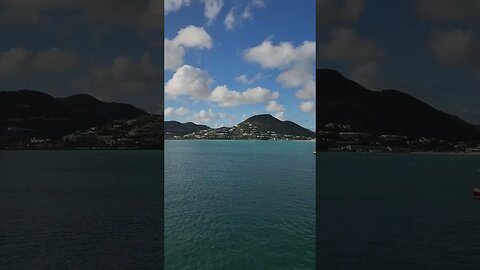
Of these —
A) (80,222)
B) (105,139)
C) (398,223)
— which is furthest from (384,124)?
(80,222)

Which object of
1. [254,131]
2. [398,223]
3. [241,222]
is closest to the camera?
[398,223]

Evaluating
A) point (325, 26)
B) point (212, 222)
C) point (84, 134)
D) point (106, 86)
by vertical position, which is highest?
point (325, 26)

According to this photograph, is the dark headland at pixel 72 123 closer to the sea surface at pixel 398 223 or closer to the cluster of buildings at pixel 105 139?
the cluster of buildings at pixel 105 139

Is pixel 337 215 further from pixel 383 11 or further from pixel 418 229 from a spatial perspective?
pixel 383 11

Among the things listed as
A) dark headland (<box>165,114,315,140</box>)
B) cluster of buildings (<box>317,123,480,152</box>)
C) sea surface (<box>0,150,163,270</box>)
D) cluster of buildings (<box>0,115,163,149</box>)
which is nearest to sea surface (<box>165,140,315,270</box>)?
sea surface (<box>0,150,163,270</box>)

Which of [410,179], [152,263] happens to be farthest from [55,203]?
[410,179]

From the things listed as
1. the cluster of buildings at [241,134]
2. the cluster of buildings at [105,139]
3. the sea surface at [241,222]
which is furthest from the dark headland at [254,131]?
the sea surface at [241,222]

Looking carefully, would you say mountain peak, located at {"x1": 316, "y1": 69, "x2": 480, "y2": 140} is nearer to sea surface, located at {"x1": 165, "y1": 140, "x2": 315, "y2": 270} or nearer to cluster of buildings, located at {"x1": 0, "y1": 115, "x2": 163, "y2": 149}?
sea surface, located at {"x1": 165, "y1": 140, "x2": 315, "y2": 270}

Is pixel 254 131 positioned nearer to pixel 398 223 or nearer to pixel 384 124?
pixel 384 124
